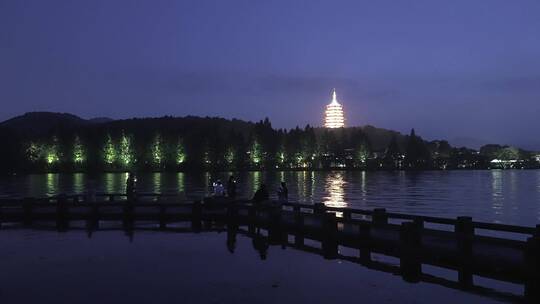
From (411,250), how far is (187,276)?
811cm

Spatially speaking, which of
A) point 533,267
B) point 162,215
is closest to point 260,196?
point 162,215

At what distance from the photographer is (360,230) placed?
24.9m

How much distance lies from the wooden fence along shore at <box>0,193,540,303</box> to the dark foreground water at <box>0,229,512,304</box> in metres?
0.94

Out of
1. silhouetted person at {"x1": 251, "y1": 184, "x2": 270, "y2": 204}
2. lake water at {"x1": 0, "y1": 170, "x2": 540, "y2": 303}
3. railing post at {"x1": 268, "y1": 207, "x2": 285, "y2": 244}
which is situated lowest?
lake water at {"x1": 0, "y1": 170, "x2": 540, "y2": 303}

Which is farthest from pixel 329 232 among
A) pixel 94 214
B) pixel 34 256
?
pixel 94 214

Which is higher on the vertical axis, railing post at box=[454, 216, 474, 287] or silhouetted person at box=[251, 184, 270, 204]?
silhouetted person at box=[251, 184, 270, 204]

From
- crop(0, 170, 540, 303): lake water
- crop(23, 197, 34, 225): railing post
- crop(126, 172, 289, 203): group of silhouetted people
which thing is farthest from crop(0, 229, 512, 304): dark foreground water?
crop(23, 197, 34, 225): railing post

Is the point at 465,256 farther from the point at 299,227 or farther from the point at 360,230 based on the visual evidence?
the point at 299,227

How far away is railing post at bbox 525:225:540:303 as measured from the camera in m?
17.0

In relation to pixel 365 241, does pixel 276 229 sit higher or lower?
lower

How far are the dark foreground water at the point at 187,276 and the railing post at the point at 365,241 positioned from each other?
2.21ft

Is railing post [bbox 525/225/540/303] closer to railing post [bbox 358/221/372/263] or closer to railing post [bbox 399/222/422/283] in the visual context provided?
railing post [bbox 399/222/422/283]

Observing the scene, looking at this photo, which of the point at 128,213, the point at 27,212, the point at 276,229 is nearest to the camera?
the point at 276,229

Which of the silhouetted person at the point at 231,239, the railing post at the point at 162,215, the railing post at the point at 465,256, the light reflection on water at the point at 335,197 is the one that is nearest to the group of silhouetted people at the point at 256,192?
the silhouetted person at the point at 231,239
